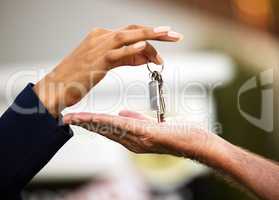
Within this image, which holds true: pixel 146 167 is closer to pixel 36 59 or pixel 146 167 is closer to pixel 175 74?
pixel 175 74

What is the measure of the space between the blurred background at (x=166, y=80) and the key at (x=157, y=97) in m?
1.26

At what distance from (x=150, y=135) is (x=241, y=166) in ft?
0.51

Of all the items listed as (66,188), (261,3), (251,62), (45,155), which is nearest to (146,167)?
(66,188)

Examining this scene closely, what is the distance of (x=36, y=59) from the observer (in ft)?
10.9

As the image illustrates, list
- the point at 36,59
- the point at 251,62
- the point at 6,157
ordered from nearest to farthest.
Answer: the point at 6,157
the point at 251,62
the point at 36,59

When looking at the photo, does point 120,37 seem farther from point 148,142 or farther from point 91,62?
point 148,142

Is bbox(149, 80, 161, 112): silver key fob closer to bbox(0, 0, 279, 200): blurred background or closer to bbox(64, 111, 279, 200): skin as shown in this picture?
bbox(64, 111, 279, 200): skin

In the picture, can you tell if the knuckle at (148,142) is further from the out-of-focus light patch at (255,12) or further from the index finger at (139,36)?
the out-of-focus light patch at (255,12)

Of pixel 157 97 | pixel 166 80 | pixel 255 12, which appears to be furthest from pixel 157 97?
pixel 255 12

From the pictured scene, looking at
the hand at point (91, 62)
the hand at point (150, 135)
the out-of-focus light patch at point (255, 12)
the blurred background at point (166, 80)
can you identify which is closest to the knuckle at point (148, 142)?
the hand at point (150, 135)

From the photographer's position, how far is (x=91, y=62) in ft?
2.75

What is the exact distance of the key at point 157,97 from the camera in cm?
93

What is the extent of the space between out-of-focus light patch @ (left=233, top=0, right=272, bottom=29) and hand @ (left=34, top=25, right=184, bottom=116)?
234 cm

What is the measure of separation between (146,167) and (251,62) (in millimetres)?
814
